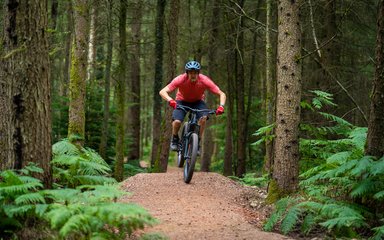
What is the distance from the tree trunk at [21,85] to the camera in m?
5.37

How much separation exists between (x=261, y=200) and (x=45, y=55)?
193 inches

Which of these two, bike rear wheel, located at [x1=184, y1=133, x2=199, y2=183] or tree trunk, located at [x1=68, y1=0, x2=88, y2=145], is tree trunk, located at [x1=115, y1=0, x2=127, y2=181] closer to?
tree trunk, located at [x1=68, y1=0, x2=88, y2=145]

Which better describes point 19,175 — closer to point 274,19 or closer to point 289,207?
point 289,207

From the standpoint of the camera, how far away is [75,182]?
21.2 feet

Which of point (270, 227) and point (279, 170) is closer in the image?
point (270, 227)

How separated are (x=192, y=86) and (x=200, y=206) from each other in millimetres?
2629

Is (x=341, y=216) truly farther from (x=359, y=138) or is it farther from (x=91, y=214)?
(x=91, y=214)

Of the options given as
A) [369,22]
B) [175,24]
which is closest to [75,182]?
[175,24]

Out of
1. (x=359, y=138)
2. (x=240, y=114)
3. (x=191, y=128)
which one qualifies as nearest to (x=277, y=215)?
(x=359, y=138)

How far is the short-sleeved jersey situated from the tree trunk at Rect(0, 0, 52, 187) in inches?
144

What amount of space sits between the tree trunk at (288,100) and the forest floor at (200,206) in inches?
29.0

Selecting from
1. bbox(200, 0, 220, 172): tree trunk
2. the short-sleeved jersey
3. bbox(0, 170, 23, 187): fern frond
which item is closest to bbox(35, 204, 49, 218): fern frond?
bbox(0, 170, 23, 187): fern frond

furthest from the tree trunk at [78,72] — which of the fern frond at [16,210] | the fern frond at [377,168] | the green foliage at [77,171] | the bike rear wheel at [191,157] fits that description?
the fern frond at [377,168]

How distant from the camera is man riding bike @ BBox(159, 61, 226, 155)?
8680mm
